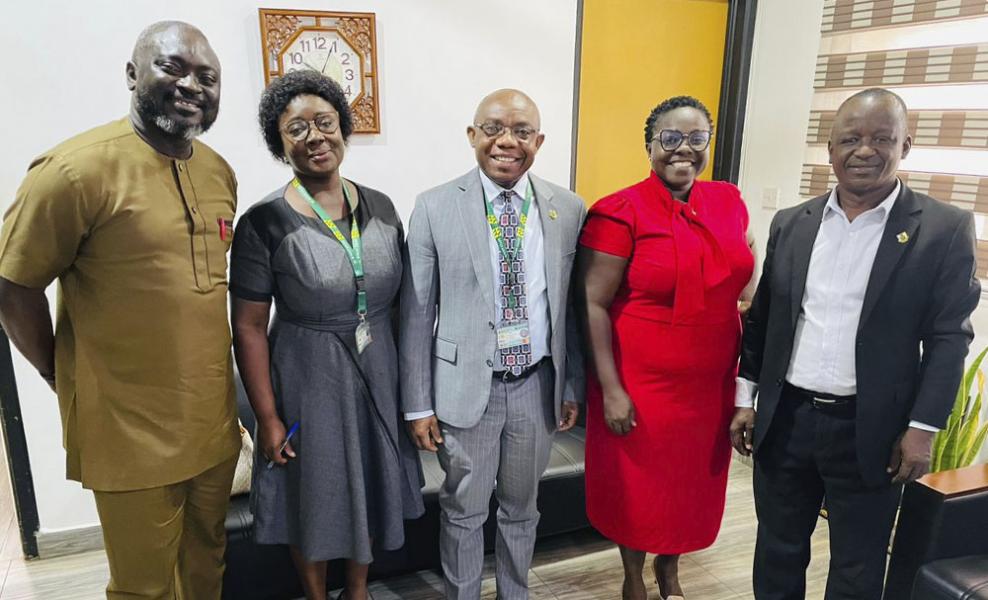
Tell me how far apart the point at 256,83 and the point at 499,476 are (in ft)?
5.72

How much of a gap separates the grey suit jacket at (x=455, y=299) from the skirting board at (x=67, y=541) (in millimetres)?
1646

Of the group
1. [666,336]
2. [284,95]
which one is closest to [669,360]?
[666,336]

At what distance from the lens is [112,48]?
225 cm

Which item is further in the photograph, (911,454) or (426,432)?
(426,432)

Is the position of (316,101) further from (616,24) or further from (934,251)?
(616,24)

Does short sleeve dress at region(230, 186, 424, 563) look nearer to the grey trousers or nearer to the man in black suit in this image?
the grey trousers

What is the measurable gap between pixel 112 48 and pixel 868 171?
2.38 meters

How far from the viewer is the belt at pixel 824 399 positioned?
1581 millimetres

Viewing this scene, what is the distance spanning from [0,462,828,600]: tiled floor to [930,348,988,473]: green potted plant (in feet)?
1.88

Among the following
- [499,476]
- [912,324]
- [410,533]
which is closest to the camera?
[912,324]

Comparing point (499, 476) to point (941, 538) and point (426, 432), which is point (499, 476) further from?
point (941, 538)

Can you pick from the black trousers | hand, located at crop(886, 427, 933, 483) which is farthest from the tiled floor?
hand, located at crop(886, 427, 933, 483)

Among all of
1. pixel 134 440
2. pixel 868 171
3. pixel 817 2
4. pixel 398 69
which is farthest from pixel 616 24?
pixel 134 440

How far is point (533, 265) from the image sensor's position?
172 centimetres
